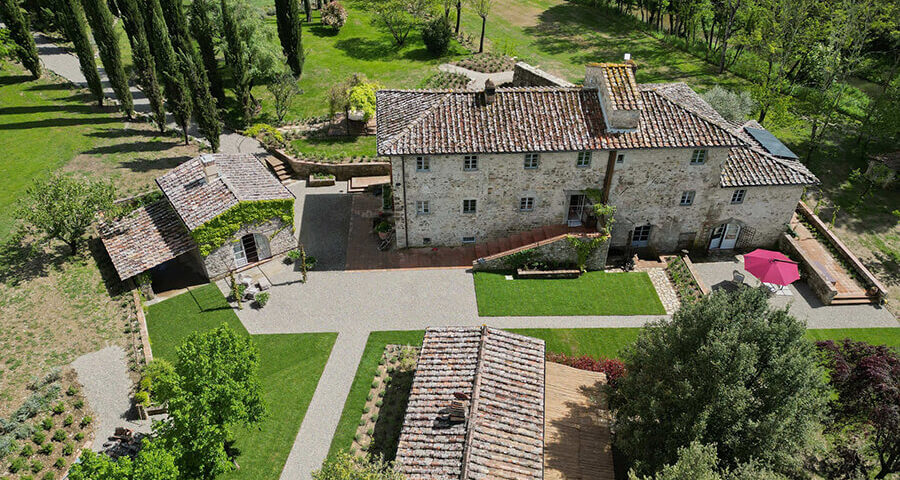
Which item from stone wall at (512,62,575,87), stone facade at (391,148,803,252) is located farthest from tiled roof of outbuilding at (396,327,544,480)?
stone wall at (512,62,575,87)

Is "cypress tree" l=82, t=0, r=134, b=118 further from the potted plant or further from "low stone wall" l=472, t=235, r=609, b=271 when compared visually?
"low stone wall" l=472, t=235, r=609, b=271

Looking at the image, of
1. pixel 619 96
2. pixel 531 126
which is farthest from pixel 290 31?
pixel 619 96

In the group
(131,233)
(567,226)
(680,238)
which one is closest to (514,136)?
(567,226)

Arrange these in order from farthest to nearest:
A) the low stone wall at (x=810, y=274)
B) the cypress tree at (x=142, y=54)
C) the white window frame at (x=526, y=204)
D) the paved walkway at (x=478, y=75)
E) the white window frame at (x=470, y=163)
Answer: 1. the paved walkway at (x=478, y=75)
2. the cypress tree at (x=142, y=54)
3. the white window frame at (x=526, y=204)
4. the low stone wall at (x=810, y=274)
5. the white window frame at (x=470, y=163)

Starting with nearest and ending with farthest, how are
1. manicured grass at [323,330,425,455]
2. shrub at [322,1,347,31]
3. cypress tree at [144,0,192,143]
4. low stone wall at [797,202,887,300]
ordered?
manicured grass at [323,330,425,455] → low stone wall at [797,202,887,300] → cypress tree at [144,0,192,143] → shrub at [322,1,347,31]

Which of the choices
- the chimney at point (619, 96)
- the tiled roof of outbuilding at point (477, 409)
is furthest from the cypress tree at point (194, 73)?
the chimney at point (619, 96)

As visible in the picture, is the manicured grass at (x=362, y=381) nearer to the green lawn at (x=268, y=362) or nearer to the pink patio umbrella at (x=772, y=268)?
the green lawn at (x=268, y=362)
